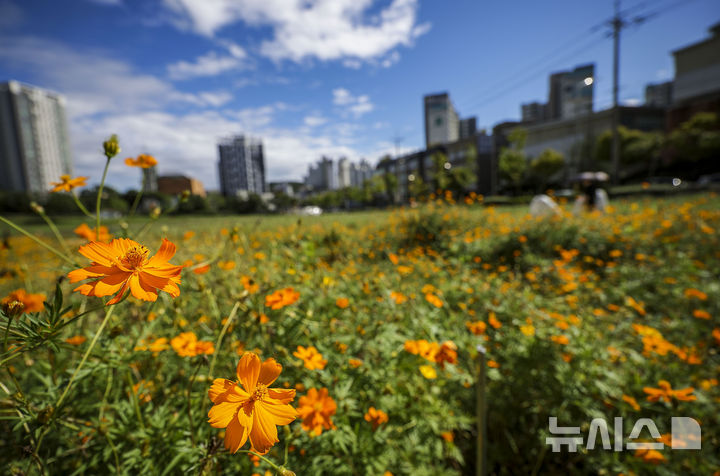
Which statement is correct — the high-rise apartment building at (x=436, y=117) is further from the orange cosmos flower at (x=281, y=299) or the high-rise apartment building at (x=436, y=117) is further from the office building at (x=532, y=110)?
the orange cosmos flower at (x=281, y=299)

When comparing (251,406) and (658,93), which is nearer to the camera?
(251,406)

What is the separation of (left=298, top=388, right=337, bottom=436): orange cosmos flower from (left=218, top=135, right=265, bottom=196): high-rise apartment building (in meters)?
92.7

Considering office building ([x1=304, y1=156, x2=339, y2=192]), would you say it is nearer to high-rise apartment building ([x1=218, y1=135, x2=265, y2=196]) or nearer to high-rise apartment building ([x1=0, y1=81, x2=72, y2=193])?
high-rise apartment building ([x1=218, y1=135, x2=265, y2=196])

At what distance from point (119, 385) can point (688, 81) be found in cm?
4577

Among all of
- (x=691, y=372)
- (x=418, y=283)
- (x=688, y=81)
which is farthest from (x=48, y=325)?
(x=688, y=81)

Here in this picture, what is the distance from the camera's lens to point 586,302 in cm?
232

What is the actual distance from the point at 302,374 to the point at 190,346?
347mm

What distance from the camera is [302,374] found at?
0.96m

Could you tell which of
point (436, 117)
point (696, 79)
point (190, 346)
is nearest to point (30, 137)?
point (436, 117)

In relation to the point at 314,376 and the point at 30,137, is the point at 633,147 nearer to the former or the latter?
the point at 314,376

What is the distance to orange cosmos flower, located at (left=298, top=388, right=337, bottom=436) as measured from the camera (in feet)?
2.36

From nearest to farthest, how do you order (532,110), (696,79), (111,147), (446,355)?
(111,147) < (446,355) < (696,79) < (532,110)

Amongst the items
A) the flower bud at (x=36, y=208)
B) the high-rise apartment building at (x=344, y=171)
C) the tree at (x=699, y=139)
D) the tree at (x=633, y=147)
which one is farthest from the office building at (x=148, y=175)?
the high-rise apartment building at (x=344, y=171)

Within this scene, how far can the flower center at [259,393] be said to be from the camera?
0.40 meters
